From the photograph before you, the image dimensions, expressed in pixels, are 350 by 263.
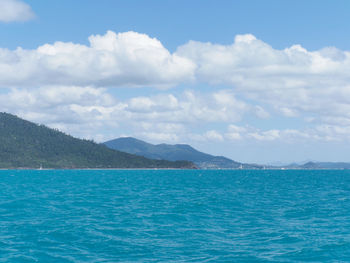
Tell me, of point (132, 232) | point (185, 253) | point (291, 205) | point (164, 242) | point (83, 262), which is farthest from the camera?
point (291, 205)

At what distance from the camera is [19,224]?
49625 mm

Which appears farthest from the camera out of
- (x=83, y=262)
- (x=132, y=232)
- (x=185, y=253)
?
(x=132, y=232)

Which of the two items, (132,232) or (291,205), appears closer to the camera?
(132,232)

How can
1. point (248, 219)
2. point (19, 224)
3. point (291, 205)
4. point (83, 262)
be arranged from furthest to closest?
point (291, 205) → point (248, 219) → point (19, 224) → point (83, 262)

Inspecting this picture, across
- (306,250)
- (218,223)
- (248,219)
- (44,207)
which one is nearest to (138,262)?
(306,250)

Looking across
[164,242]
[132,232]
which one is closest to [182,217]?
[132,232]

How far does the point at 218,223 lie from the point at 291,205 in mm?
28524

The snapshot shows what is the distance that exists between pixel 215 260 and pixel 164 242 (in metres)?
7.87

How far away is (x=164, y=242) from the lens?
39.9 m

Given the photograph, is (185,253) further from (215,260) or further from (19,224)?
(19,224)

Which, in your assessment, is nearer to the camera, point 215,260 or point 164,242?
point 215,260

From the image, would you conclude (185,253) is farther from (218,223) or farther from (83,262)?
(218,223)

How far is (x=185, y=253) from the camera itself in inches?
1407

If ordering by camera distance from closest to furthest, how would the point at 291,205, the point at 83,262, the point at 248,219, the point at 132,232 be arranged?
the point at 83,262, the point at 132,232, the point at 248,219, the point at 291,205
